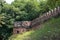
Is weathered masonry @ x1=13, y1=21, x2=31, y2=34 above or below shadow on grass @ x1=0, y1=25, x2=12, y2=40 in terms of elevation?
above

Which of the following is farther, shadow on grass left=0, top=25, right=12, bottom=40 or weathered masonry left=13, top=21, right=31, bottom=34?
shadow on grass left=0, top=25, right=12, bottom=40

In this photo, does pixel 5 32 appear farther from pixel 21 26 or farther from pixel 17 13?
pixel 21 26

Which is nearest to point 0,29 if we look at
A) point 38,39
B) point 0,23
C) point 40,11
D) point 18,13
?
point 0,23

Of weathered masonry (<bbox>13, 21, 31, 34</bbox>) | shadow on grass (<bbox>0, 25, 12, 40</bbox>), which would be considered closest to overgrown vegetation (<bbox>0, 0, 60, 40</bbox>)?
shadow on grass (<bbox>0, 25, 12, 40</bbox>)

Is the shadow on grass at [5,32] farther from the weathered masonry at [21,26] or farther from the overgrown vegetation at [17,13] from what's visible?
the weathered masonry at [21,26]

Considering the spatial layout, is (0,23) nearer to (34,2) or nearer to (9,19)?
(9,19)

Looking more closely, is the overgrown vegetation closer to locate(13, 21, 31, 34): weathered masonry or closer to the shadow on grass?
the shadow on grass

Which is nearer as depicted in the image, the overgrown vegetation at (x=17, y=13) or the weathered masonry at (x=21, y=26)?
the weathered masonry at (x=21, y=26)

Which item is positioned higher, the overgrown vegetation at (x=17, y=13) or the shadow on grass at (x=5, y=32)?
the overgrown vegetation at (x=17, y=13)

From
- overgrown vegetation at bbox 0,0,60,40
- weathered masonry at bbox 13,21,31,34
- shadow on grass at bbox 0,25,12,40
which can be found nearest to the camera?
weathered masonry at bbox 13,21,31,34

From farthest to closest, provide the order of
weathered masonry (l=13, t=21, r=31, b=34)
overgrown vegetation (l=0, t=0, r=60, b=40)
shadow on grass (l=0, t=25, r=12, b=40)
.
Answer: overgrown vegetation (l=0, t=0, r=60, b=40) < shadow on grass (l=0, t=25, r=12, b=40) < weathered masonry (l=13, t=21, r=31, b=34)

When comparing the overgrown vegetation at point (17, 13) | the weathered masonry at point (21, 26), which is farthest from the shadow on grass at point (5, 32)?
the weathered masonry at point (21, 26)

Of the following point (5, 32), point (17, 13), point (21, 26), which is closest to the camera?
point (21, 26)

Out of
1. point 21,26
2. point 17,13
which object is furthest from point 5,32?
point 21,26
